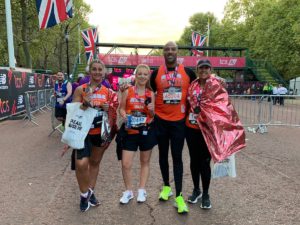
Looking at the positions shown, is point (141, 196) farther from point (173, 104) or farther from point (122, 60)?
point (122, 60)

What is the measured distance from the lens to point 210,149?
3973mm

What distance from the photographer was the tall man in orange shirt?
419cm

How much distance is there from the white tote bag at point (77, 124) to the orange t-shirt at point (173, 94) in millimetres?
892

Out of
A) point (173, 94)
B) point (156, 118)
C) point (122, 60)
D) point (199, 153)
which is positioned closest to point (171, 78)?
point (173, 94)

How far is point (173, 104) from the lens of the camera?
165 inches

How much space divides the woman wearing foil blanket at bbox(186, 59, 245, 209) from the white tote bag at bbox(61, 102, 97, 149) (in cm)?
125

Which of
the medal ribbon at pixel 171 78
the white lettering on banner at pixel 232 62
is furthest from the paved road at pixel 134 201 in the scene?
the white lettering on banner at pixel 232 62

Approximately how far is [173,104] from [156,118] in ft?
1.00

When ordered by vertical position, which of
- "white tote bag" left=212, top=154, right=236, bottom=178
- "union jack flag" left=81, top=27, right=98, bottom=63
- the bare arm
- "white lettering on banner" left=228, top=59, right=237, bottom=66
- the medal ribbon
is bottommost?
"white tote bag" left=212, top=154, right=236, bottom=178

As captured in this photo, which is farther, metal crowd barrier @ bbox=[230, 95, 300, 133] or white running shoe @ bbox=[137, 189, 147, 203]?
metal crowd barrier @ bbox=[230, 95, 300, 133]

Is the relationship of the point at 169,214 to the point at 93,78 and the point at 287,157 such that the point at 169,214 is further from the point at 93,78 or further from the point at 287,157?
the point at 287,157

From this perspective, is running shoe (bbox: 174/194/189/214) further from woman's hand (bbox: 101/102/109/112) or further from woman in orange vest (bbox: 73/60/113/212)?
woman's hand (bbox: 101/102/109/112)

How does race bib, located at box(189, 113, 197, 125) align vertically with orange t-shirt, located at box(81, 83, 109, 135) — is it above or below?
below

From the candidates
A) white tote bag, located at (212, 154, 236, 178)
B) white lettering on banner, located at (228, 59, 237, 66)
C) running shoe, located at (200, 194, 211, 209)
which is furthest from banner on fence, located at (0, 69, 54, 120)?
white lettering on banner, located at (228, 59, 237, 66)
